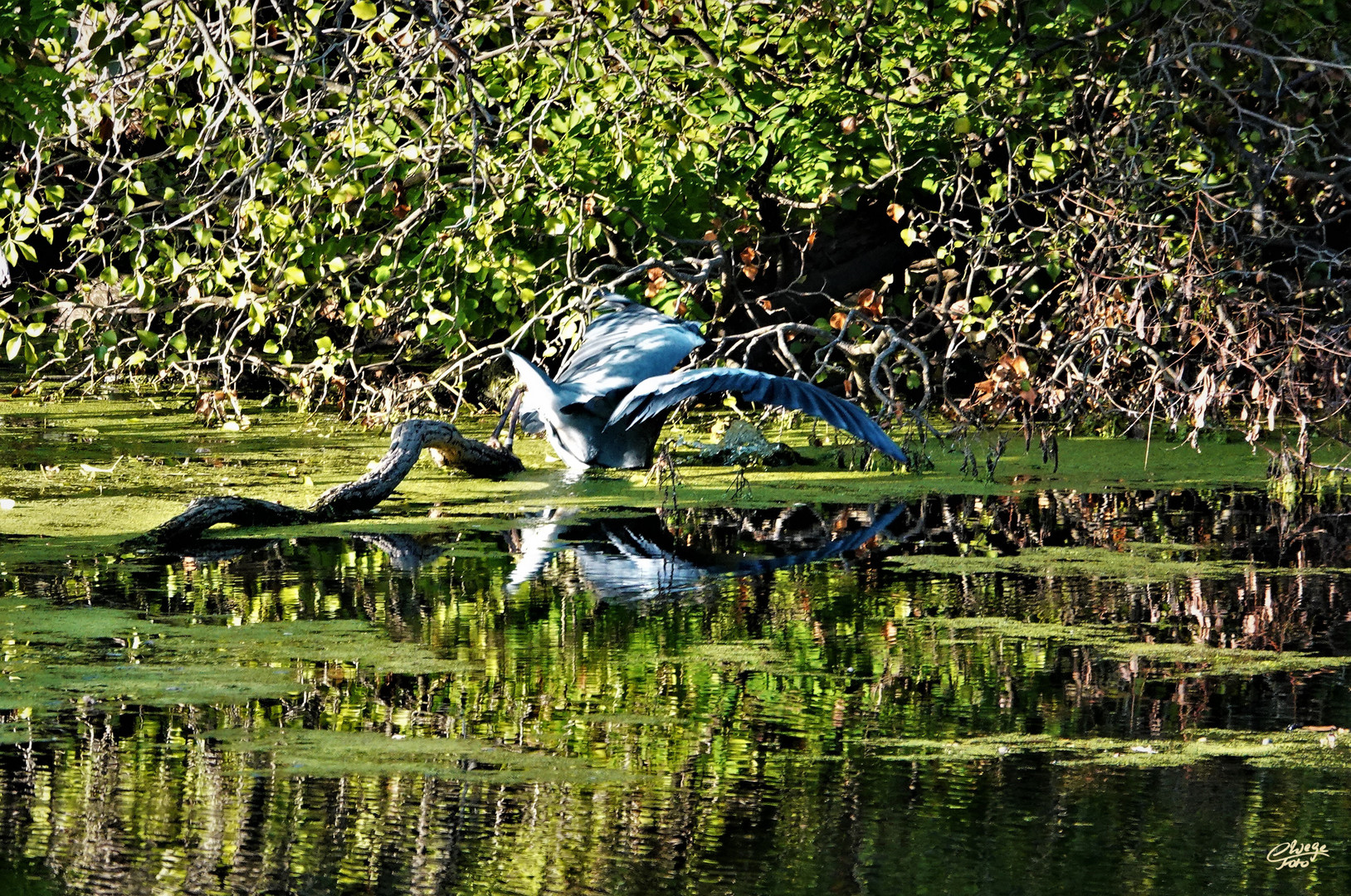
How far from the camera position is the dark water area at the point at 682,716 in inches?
122

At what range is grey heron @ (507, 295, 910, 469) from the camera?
7438 mm

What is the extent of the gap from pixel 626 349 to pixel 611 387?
32 cm

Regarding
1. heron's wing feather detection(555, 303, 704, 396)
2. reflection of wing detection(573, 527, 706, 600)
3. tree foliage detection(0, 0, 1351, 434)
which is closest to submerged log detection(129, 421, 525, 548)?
heron's wing feather detection(555, 303, 704, 396)

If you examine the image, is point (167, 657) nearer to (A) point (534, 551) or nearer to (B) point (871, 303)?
(A) point (534, 551)

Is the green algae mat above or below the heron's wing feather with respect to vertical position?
below

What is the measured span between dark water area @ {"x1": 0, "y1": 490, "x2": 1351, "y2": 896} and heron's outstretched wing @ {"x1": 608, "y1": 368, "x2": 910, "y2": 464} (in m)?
0.41

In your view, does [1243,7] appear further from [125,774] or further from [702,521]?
[125,774]

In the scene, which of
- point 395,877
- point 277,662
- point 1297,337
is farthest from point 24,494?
point 1297,337

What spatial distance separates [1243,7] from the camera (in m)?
7.91

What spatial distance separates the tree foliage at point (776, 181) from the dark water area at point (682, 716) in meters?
2.18

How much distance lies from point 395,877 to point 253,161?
513cm

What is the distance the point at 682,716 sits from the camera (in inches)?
157

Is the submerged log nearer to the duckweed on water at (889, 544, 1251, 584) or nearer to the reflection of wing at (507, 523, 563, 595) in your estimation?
the reflection of wing at (507, 523, 563, 595)
